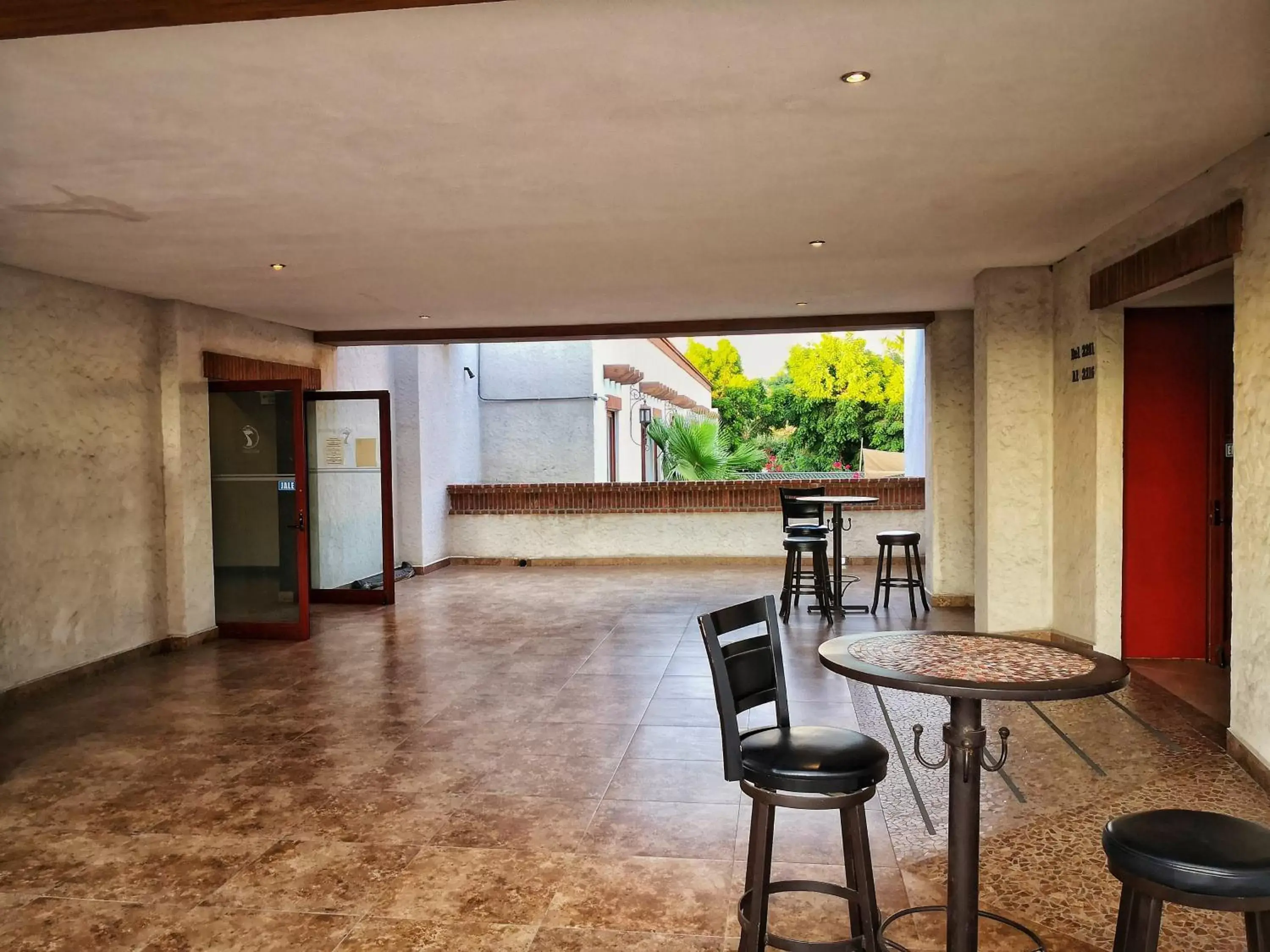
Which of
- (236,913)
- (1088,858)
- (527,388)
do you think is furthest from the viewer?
(527,388)

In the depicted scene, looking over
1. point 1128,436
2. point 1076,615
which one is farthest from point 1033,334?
point 1076,615

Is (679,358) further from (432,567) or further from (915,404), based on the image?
(432,567)

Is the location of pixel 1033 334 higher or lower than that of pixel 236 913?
higher

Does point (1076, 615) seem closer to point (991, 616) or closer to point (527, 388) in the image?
point (991, 616)

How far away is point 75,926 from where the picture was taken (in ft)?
9.83

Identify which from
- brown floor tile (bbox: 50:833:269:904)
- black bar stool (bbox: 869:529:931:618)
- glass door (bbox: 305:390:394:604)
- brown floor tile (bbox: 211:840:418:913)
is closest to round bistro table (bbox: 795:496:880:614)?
black bar stool (bbox: 869:529:931:618)

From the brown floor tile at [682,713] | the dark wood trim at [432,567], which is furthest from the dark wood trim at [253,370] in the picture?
the brown floor tile at [682,713]

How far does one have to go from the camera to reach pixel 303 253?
18.4 feet

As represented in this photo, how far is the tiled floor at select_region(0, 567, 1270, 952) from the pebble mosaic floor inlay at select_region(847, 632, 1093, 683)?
852 mm

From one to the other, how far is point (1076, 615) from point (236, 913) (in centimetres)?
511

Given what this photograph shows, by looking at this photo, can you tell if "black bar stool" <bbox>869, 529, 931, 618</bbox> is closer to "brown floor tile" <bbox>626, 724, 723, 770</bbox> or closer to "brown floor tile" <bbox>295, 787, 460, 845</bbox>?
"brown floor tile" <bbox>626, 724, 723, 770</bbox>

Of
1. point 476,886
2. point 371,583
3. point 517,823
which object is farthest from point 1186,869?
point 371,583

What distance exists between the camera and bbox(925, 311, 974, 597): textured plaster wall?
8484mm

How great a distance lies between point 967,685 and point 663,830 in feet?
5.70
